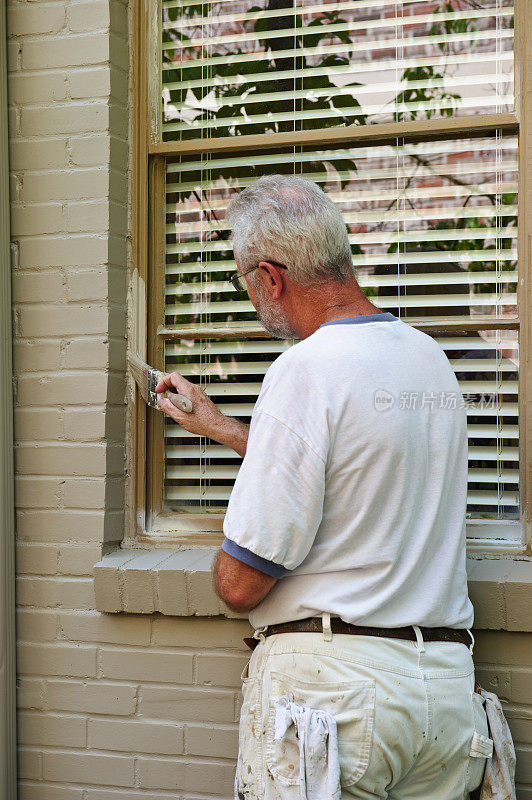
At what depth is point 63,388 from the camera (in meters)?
2.73

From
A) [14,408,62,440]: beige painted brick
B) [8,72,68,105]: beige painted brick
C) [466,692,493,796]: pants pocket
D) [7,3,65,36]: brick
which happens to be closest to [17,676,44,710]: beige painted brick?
[14,408,62,440]: beige painted brick

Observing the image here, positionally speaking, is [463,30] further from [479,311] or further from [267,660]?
[267,660]

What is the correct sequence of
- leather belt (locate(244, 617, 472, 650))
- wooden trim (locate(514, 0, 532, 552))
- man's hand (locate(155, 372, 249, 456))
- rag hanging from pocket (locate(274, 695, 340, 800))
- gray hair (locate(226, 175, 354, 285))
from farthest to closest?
wooden trim (locate(514, 0, 532, 552)) < man's hand (locate(155, 372, 249, 456)) < gray hair (locate(226, 175, 354, 285)) < leather belt (locate(244, 617, 472, 650)) < rag hanging from pocket (locate(274, 695, 340, 800))

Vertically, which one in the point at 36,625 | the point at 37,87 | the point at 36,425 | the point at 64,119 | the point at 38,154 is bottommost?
the point at 36,625

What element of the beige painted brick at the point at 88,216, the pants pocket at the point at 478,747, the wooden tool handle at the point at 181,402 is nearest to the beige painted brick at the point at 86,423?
the wooden tool handle at the point at 181,402

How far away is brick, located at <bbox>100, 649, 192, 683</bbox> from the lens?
2.61 meters

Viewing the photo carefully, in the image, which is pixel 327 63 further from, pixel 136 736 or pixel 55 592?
pixel 136 736

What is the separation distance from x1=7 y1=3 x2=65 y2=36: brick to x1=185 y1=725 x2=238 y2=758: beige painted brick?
231 centimetres

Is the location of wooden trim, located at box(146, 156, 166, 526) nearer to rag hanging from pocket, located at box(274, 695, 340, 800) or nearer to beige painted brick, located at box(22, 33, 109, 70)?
beige painted brick, located at box(22, 33, 109, 70)

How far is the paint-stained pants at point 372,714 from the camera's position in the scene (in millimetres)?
1791

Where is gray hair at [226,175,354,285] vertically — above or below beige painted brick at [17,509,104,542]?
above

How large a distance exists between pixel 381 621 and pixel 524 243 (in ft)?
4.39

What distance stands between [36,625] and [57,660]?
133 mm

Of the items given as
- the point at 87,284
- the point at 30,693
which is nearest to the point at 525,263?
the point at 87,284
